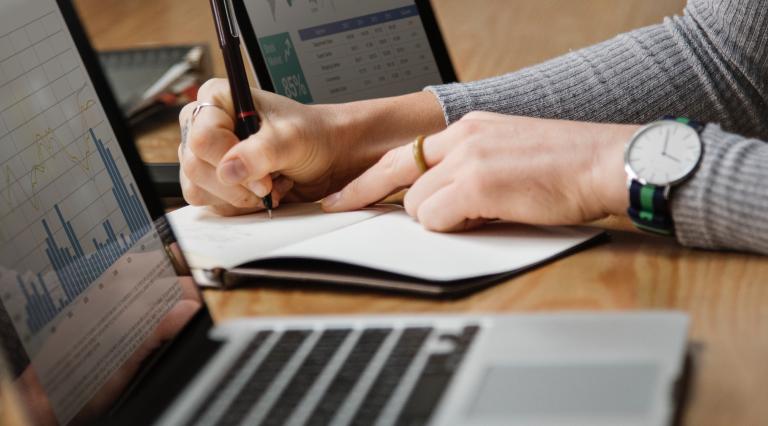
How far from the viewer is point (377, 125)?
1.03 metres

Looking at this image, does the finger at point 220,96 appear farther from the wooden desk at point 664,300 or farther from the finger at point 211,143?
the wooden desk at point 664,300

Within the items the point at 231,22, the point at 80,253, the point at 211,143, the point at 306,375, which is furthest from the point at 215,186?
the point at 306,375

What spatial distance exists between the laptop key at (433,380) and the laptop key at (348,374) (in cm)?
4

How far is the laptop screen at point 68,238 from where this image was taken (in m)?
0.63

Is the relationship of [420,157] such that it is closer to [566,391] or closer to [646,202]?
[646,202]

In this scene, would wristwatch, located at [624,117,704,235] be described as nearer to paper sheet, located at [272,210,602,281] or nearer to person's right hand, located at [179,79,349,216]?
paper sheet, located at [272,210,602,281]

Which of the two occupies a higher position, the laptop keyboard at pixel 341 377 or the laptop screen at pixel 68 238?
the laptop screen at pixel 68 238

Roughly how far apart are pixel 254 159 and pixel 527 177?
26 cm

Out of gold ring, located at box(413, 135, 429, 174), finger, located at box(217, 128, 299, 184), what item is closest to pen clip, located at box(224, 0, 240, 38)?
finger, located at box(217, 128, 299, 184)

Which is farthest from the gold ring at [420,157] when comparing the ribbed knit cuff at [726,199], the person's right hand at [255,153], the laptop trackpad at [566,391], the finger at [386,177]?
the laptop trackpad at [566,391]

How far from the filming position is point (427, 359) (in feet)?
1.98

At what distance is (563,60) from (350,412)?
644 millimetres

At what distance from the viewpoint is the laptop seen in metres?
0.56

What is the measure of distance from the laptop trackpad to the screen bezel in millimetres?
664
